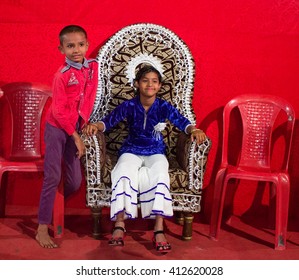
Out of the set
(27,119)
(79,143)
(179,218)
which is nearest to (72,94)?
(79,143)

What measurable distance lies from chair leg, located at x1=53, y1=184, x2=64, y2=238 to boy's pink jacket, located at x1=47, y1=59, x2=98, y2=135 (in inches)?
20.0

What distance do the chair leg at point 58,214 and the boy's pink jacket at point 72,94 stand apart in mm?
509

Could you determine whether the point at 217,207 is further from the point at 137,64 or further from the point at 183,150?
the point at 137,64

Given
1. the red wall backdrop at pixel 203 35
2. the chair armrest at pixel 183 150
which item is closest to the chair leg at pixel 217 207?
the chair armrest at pixel 183 150

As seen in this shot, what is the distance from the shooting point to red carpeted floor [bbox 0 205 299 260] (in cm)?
296

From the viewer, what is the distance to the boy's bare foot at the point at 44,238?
3.05 metres

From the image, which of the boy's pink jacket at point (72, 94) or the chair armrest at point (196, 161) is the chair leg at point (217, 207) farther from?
the boy's pink jacket at point (72, 94)

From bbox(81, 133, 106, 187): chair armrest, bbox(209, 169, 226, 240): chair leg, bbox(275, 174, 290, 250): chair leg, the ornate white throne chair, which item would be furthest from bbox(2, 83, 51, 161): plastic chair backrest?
bbox(275, 174, 290, 250): chair leg

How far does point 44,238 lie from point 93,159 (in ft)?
2.09

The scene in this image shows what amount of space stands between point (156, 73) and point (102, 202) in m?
1.00

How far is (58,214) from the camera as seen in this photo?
325cm

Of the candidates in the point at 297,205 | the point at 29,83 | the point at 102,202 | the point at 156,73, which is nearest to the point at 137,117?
the point at 156,73

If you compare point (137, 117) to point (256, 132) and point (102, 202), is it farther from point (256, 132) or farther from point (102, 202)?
point (256, 132)

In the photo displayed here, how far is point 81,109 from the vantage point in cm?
311
